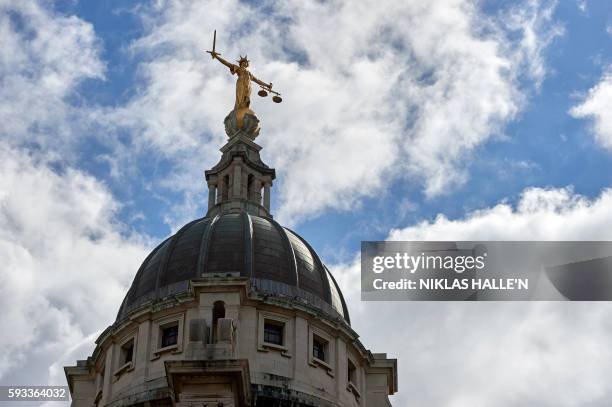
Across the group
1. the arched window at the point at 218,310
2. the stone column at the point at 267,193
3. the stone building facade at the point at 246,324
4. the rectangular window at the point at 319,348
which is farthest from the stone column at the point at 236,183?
the arched window at the point at 218,310

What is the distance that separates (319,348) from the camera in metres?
59.6

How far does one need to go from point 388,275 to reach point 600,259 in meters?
9.29

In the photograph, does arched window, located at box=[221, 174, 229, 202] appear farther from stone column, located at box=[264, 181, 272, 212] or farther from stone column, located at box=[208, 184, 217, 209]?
stone column, located at box=[264, 181, 272, 212]

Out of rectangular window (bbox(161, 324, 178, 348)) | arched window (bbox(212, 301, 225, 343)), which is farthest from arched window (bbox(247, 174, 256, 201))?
arched window (bbox(212, 301, 225, 343))

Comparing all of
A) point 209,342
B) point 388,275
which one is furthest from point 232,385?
point 388,275

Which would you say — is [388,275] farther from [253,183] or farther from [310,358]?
[253,183]

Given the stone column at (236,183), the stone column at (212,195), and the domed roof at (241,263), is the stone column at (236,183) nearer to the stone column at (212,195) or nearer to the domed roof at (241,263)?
the stone column at (212,195)

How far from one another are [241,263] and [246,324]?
16.8 ft

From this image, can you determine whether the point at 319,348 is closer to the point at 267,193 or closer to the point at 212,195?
the point at 267,193

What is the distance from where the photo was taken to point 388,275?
49.9 m

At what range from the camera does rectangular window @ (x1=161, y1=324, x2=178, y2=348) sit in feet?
191

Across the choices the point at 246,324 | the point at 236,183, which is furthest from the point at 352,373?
the point at 236,183

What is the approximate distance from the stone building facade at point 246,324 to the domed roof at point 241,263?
67 millimetres

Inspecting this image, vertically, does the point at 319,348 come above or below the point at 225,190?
below
